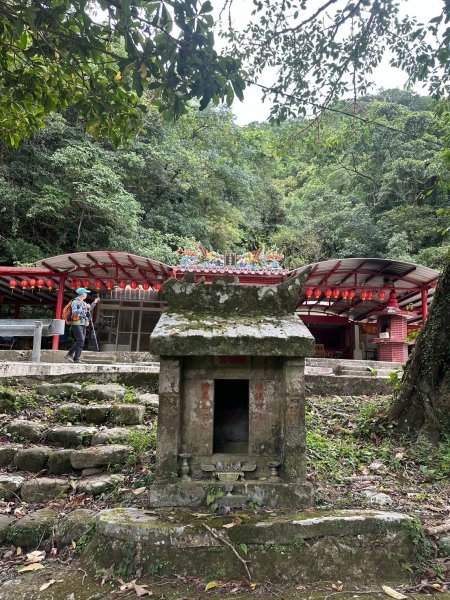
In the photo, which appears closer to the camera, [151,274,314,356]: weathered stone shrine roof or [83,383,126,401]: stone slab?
[151,274,314,356]: weathered stone shrine roof

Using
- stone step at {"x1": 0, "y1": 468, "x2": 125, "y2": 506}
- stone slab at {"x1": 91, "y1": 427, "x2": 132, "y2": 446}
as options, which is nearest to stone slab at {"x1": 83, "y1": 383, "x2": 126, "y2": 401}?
stone slab at {"x1": 91, "y1": 427, "x2": 132, "y2": 446}

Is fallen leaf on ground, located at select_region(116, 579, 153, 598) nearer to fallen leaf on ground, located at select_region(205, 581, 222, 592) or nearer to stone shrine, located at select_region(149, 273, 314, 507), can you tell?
fallen leaf on ground, located at select_region(205, 581, 222, 592)

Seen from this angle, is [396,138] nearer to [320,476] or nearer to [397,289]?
[397,289]

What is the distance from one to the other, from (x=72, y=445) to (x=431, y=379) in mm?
4677

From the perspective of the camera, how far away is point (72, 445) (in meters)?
5.58

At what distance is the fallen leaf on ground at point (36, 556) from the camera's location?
3.73m

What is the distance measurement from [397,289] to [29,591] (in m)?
14.8

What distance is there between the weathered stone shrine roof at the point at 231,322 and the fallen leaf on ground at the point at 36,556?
204cm

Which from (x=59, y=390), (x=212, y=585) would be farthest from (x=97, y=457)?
(x=59, y=390)

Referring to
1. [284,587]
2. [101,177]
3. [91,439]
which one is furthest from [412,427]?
[101,177]

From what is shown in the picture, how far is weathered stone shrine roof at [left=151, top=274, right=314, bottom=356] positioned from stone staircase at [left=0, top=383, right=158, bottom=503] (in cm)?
193

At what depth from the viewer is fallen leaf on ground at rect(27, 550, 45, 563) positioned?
12.3 ft

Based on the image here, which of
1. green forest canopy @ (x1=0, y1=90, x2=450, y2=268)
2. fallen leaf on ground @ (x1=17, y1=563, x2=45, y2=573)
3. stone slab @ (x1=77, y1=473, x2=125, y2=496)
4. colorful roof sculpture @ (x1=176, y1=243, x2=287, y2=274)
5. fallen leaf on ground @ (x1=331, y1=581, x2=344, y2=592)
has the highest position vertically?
green forest canopy @ (x1=0, y1=90, x2=450, y2=268)

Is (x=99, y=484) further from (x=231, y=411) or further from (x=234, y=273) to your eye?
(x=234, y=273)
